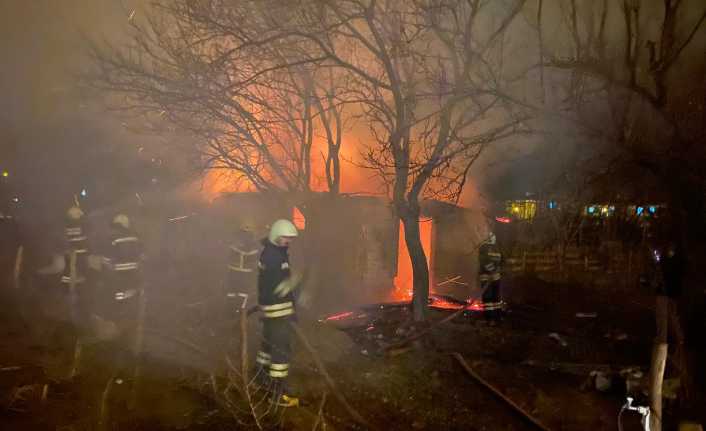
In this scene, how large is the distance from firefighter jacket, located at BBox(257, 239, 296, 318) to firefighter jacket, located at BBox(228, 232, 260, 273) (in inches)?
157

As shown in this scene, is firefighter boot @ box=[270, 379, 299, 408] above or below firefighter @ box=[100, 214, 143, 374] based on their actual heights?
below

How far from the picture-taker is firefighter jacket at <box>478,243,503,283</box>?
32.0ft

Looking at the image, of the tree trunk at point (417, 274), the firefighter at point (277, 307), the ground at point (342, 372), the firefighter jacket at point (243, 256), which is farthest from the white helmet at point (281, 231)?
the firefighter jacket at point (243, 256)

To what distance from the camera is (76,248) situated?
8844 millimetres

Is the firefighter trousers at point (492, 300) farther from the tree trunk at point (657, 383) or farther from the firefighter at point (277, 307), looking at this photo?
the firefighter at point (277, 307)

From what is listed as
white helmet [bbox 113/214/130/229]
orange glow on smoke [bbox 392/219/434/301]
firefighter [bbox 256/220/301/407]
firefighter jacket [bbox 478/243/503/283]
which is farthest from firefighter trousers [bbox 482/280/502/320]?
white helmet [bbox 113/214/130/229]

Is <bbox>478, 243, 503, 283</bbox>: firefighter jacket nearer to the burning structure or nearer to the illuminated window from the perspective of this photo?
the burning structure

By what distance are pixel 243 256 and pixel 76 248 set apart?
107 inches

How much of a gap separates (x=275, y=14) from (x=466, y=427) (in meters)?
5.78

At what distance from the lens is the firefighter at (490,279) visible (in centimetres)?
959

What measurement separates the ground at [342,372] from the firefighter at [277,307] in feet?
1.18

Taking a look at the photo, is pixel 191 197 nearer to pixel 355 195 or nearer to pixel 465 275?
pixel 355 195

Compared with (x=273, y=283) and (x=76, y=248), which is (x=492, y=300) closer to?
(x=273, y=283)

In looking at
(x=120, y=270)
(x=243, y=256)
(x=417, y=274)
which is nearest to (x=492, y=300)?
(x=417, y=274)
